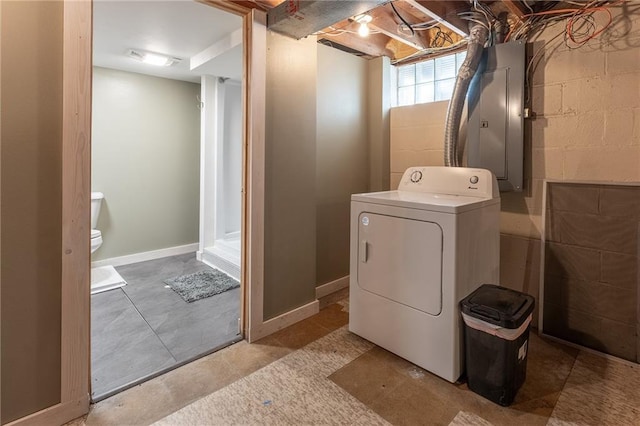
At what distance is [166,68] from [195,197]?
1.56 metres

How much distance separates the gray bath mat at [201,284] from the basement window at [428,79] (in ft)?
8.01

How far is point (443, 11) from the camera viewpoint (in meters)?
2.17

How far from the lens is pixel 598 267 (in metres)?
1.98

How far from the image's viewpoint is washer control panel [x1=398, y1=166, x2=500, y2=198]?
1.97 m

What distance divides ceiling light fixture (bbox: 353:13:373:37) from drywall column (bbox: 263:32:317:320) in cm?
40

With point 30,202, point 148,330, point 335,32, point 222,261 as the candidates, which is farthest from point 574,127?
point 222,261

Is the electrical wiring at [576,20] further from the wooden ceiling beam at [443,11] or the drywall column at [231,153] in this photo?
the drywall column at [231,153]

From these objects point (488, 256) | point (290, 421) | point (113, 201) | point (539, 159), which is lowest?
point (290, 421)

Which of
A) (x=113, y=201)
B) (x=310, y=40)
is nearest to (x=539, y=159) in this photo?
(x=310, y=40)

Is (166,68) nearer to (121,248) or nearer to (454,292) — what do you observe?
(121,248)

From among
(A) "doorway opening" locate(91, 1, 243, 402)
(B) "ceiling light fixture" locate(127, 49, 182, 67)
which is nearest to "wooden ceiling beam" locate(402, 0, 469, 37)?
(A) "doorway opening" locate(91, 1, 243, 402)

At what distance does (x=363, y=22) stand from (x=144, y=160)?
2.87m

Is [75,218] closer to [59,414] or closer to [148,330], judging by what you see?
[59,414]

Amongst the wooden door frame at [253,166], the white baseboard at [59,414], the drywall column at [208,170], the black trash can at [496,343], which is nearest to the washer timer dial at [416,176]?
the black trash can at [496,343]
